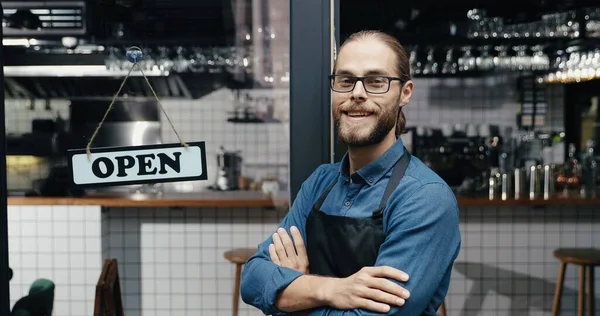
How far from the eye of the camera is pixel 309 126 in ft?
7.67

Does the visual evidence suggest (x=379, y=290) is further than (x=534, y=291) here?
No

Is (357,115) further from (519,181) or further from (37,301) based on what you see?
(519,181)

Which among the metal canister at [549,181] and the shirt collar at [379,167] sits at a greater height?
the shirt collar at [379,167]

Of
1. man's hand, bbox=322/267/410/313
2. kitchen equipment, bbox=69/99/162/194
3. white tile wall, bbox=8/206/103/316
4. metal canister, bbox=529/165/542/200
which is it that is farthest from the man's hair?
metal canister, bbox=529/165/542/200

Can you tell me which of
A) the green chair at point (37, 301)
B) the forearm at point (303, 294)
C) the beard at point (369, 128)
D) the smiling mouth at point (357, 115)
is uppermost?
the smiling mouth at point (357, 115)

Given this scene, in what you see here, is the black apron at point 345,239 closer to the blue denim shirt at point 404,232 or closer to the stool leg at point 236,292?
the blue denim shirt at point 404,232

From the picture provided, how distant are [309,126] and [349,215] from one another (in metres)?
0.60

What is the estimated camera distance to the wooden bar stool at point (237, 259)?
4258 mm

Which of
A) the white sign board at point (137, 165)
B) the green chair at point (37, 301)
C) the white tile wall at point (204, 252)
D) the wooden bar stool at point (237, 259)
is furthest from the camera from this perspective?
the wooden bar stool at point (237, 259)

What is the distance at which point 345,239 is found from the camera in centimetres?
177

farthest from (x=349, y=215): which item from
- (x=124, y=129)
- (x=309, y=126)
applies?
(x=124, y=129)

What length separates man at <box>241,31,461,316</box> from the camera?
5.39ft

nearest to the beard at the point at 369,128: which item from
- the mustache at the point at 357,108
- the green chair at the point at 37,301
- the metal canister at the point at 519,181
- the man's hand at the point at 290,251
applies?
the mustache at the point at 357,108

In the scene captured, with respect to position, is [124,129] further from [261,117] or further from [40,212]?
[261,117]
